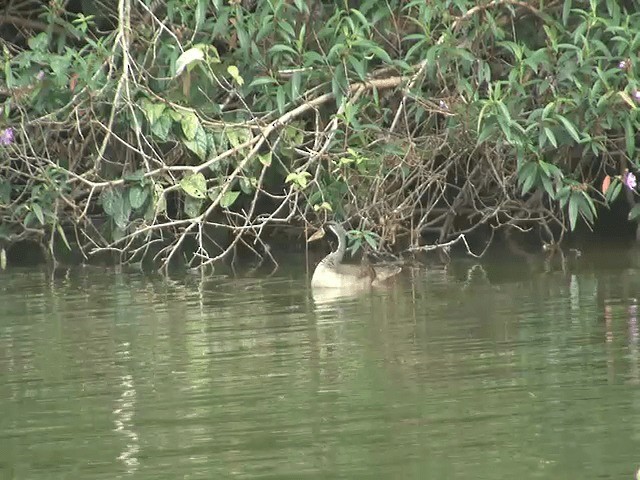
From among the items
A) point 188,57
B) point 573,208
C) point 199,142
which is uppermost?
point 188,57

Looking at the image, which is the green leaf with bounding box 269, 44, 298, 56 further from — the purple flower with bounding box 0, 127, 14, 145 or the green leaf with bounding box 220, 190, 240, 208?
the purple flower with bounding box 0, 127, 14, 145

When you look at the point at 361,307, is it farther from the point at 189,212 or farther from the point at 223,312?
the point at 189,212

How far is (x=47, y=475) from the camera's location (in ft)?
19.7

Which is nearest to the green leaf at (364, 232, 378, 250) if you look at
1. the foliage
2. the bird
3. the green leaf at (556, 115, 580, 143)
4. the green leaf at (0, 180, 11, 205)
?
the foliage

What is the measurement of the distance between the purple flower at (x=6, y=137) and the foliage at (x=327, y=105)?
0.12 ft

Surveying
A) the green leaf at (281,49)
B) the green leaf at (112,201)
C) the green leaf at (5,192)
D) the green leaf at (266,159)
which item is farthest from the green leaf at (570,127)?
the green leaf at (5,192)

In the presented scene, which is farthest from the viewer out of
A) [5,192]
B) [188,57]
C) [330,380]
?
[5,192]

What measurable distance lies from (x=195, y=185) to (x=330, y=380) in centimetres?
451

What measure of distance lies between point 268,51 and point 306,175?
3.09ft

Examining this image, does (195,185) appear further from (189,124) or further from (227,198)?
(189,124)

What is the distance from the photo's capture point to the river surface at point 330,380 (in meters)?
6.01

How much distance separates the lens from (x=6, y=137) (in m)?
12.4

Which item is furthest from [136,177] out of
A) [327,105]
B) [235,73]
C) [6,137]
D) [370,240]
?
[370,240]

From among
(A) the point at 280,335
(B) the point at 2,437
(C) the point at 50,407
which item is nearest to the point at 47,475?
(B) the point at 2,437
